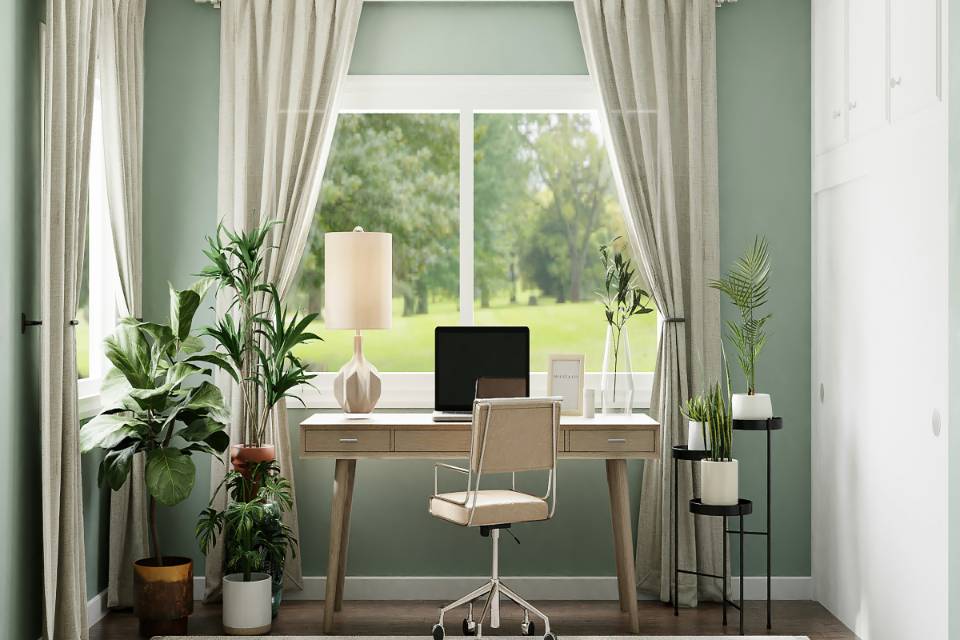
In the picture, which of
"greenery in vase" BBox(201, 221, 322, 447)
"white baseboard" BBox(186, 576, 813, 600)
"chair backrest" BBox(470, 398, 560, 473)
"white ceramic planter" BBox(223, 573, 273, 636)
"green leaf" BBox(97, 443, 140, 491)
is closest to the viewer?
"chair backrest" BBox(470, 398, 560, 473)

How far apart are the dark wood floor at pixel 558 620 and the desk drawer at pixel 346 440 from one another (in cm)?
77

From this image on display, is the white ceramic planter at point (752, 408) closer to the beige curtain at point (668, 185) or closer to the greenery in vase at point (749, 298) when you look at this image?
the greenery in vase at point (749, 298)

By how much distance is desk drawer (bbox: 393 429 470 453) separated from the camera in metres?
3.96

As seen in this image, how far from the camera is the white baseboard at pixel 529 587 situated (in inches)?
176

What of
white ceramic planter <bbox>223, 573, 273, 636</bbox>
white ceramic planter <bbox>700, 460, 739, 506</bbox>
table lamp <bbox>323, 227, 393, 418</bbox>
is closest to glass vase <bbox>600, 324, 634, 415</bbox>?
white ceramic planter <bbox>700, 460, 739, 506</bbox>

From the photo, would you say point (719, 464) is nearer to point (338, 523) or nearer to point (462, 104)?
point (338, 523)

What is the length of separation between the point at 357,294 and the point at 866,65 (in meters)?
2.26

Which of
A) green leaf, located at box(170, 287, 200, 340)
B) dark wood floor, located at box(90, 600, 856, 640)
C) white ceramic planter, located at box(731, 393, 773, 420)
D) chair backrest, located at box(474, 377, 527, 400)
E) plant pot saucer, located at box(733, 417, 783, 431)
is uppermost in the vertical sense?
green leaf, located at box(170, 287, 200, 340)

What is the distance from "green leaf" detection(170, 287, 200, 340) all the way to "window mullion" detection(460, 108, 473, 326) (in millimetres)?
1272

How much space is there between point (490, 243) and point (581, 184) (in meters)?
0.52

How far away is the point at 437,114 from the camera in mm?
4613

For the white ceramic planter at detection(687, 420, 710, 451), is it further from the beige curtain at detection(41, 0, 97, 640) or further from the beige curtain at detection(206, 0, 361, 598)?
the beige curtain at detection(41, 0, 97, 640)

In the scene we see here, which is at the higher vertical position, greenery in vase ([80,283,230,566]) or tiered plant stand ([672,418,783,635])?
greenery in vase ([80,283,230,566])

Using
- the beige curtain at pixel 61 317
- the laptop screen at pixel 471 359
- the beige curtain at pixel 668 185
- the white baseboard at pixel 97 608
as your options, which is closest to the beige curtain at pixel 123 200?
the white baseboard at pixel 97 608
